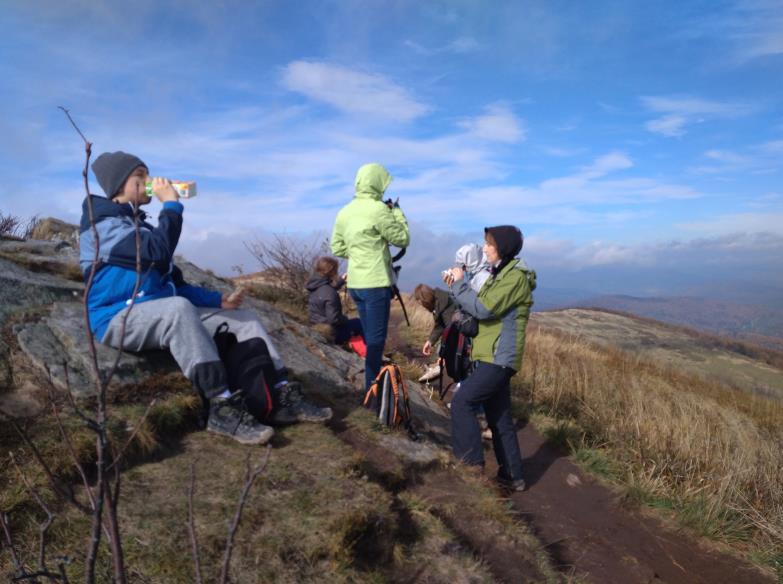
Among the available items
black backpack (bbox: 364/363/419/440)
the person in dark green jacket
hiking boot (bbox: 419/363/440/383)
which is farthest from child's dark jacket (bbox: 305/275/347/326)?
the person in dark green jacket

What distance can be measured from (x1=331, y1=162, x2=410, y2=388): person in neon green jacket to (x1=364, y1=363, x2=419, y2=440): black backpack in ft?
1.80

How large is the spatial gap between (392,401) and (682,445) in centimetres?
310

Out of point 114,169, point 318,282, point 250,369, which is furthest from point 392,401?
point 318,282

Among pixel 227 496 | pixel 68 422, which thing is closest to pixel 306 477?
pixel 227 496

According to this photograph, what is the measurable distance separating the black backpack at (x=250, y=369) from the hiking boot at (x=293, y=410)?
10 cm

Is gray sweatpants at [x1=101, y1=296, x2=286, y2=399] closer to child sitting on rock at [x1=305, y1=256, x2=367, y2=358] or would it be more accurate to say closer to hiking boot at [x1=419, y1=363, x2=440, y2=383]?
hiking boot at [x1=419, y1=363, x2=440, y2=383]

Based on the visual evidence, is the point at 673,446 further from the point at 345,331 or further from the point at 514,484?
the point at 345,331

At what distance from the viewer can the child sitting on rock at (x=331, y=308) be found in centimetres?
788

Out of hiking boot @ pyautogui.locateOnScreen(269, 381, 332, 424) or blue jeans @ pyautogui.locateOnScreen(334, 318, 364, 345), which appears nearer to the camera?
hiking boot @ pyautogui.locateOnScreen(269, 381, 332, 424)

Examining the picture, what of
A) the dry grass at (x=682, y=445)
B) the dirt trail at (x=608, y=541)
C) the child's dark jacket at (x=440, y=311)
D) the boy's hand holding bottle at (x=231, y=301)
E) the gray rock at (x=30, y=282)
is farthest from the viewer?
the child's dark jacket at (x=440, y=311)

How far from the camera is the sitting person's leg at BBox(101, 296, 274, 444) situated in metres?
3.54

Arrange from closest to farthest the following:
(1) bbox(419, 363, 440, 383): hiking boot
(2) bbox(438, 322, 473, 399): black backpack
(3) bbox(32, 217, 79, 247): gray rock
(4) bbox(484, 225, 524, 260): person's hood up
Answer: (4) bbox(484, 225, 524, 260): person's hood up, (2) bbox(438, 322, 473, 399): black backpack, (1) bbox(419, 363, 440, 383): hiking boot, (3) bbox(32, 217, 79, 247): gray rock

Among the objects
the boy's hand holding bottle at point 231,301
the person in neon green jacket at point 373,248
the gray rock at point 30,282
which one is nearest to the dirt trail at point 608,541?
the person in neon green jacket at point 373,248

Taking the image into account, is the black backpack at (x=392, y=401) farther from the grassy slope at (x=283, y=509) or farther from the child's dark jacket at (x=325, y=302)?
the child's dark jacket at (x=325, y=302)
